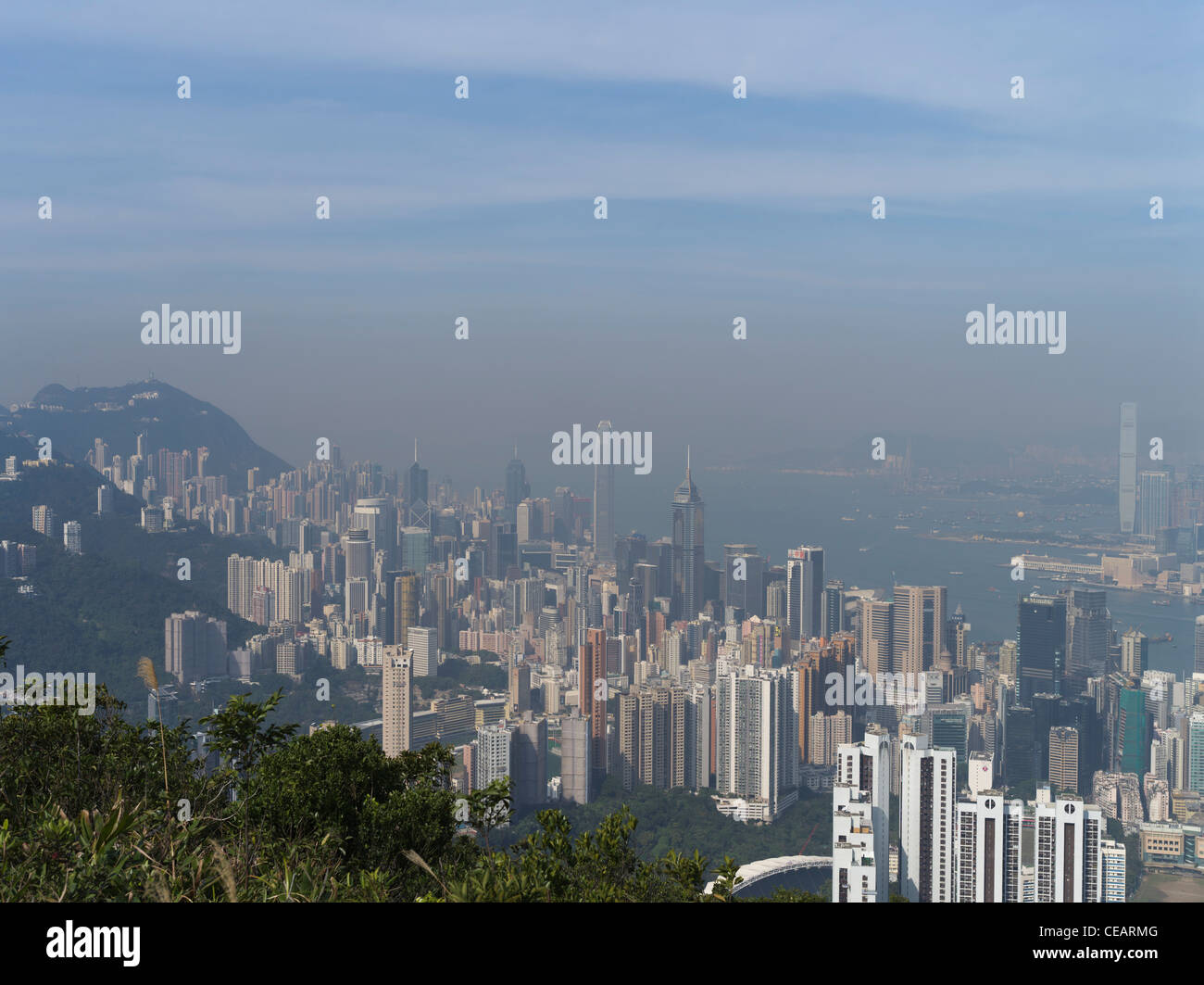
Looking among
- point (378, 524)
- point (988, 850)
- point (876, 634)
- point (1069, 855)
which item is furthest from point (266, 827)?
point (378, 524)

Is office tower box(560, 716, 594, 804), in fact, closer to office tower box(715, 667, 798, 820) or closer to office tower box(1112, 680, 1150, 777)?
office tower box(715, 667, 798, 820)

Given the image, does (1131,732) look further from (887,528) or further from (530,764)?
(530,764)

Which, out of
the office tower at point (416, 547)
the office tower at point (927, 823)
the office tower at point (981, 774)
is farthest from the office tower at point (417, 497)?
the office tower at point (927, 823)

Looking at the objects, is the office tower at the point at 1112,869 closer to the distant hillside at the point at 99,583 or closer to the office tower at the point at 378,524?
the distant hillside at the point at 99,583

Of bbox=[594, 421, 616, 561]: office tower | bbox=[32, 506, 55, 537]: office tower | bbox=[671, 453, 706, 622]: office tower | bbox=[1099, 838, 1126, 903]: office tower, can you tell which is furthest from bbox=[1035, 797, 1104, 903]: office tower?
bbox=[32, 506, 55, 537]: office tower

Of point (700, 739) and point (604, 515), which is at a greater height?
point (604, 515)
